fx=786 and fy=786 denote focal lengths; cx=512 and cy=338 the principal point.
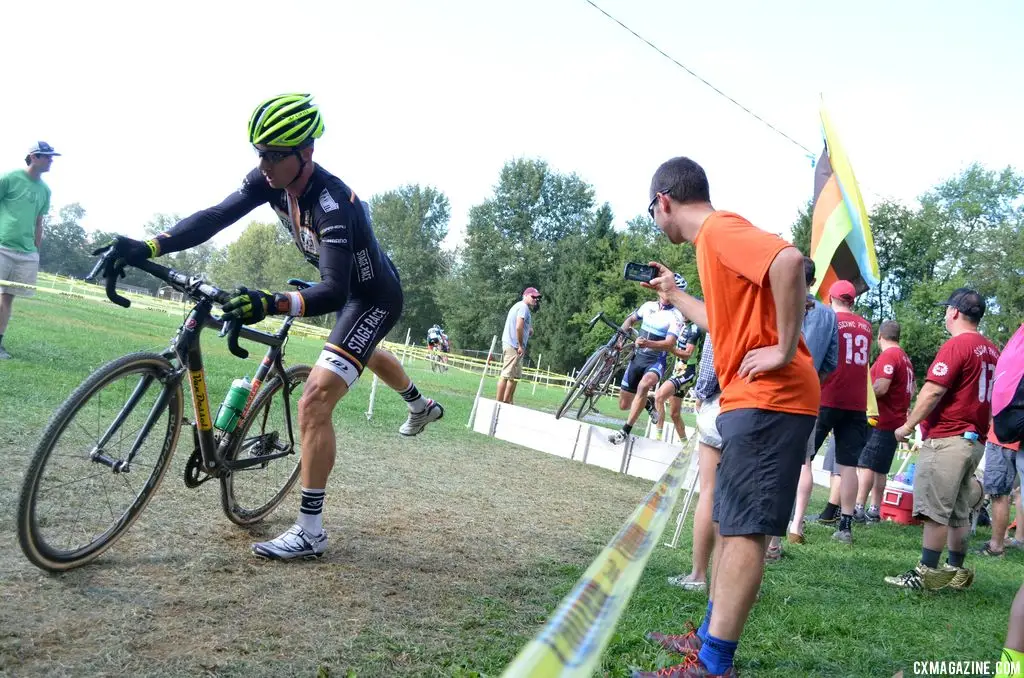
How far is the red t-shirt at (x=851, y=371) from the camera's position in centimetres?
704

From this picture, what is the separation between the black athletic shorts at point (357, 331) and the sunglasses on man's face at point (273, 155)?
0.80m

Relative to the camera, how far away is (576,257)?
6594cm

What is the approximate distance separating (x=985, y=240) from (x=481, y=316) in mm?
39510

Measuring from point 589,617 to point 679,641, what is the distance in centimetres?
202

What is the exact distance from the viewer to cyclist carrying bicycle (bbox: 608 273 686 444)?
9820mm

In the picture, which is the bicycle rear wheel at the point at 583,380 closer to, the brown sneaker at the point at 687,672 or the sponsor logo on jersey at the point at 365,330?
the sponsor logo on jersey at the point at 365,330

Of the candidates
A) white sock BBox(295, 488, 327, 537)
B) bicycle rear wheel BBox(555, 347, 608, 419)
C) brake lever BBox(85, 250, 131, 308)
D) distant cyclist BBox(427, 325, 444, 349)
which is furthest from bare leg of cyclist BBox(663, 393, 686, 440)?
distant cyclist BBox(427, 325, 444, 349)

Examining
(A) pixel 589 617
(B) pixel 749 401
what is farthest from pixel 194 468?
(A) pixel 589 617

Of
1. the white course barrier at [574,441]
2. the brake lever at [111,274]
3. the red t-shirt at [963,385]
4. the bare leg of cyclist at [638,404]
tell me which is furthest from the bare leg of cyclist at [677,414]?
the brake lever at [111,274]

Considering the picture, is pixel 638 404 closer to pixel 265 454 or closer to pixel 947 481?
pixel 947 481

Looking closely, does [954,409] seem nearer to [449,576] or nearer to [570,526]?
[570,526]

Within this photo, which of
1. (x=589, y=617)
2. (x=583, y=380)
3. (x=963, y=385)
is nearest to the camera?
(x=589, y=617)

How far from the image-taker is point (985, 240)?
4903 cm

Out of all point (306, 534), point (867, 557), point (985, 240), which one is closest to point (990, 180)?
point (985, 240)
